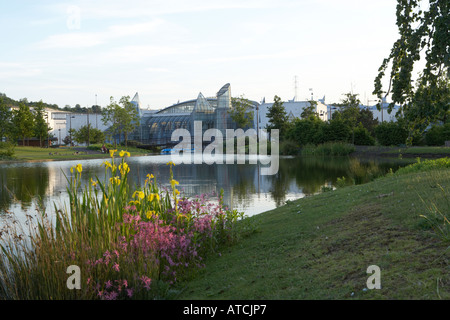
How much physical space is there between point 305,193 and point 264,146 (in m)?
39.4

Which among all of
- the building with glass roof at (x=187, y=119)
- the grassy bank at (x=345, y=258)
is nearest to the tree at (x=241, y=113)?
the building with glass roof at (x=187, y=119)

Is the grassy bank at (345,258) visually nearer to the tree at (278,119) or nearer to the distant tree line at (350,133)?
the distant tree line at (350,133)

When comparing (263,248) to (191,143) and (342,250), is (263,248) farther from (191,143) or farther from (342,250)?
(191,143)

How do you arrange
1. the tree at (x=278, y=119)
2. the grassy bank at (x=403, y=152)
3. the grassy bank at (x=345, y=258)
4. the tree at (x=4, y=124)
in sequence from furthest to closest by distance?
the tree at (x=278, y=119)
the tree at (x=4, y=124)
the grassy bank at (x=403, y=152)
the grassy bank at (x=345, y=258)

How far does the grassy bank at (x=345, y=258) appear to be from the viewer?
3873 millimetres

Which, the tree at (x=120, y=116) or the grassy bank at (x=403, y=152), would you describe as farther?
the tree at (x=120, y=116)

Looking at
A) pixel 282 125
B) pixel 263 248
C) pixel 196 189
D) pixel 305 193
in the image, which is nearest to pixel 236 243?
pixel 263 248

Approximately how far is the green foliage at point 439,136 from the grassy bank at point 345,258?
37.1m

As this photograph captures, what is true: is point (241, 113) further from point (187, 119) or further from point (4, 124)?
point (4, 124)

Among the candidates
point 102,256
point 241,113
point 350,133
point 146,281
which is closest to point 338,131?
point 350,133

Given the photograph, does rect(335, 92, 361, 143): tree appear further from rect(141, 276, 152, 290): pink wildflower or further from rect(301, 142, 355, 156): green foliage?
rect(141, 276, 152, 290): pink wildflower

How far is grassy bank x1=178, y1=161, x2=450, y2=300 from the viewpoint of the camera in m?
3.87

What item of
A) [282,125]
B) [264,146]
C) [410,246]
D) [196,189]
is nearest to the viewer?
[410,246]

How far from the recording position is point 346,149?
43750 mm
